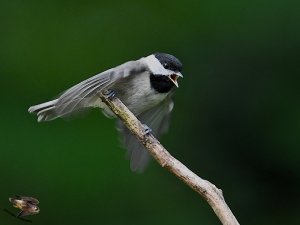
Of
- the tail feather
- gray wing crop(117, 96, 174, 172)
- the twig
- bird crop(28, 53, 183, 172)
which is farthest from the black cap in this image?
the twig

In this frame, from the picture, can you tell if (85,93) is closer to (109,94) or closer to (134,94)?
(109,94)

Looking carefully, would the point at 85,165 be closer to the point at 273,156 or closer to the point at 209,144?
the point at 209,144

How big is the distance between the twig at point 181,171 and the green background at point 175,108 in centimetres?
169

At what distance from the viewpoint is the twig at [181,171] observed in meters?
2.47

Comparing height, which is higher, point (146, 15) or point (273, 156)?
point (146, 15)

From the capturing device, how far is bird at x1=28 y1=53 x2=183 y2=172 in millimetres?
3062

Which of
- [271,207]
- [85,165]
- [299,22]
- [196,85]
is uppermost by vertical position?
[299,22]

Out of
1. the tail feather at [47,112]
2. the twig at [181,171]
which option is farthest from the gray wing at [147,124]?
the twig at [181,171]

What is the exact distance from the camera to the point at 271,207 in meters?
4.59

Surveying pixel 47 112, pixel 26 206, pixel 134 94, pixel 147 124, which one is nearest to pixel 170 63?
pixel 134 94

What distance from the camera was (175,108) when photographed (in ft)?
15.3

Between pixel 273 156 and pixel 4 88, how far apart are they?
157cm

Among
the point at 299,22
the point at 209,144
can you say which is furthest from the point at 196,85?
the point at 299,22

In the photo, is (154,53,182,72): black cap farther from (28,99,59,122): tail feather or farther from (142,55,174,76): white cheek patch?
(28,99,59,122): tail feather
